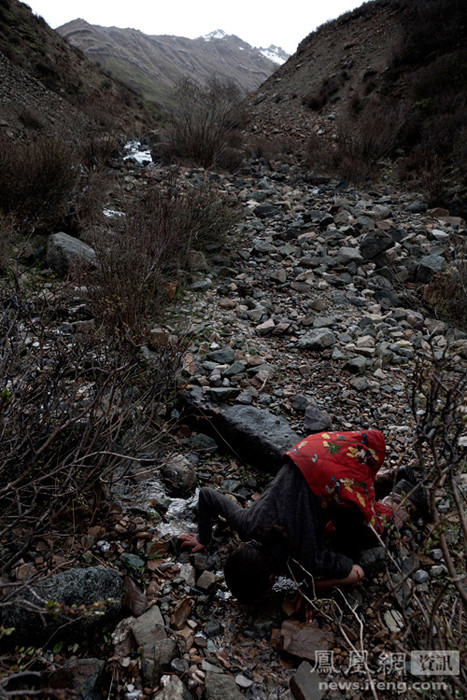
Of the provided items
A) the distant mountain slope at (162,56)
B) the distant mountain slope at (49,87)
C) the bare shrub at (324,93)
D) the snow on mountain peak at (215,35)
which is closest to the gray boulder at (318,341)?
the distant mountain slope at (49,87)

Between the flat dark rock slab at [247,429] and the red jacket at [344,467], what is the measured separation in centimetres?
44

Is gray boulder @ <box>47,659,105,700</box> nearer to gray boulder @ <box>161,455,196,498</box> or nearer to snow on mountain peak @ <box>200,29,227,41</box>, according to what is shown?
gray boulder @ <box>161,455,196,498</box>

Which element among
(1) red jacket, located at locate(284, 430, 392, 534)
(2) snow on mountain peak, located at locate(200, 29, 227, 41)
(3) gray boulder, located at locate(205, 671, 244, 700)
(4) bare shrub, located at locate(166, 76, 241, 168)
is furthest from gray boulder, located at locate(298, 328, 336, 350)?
(2) snow on mountain peak, located at locate(200, 29, 227, 41)

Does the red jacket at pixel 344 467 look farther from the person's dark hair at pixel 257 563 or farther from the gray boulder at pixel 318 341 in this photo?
the gray boulder at pixel 318 341

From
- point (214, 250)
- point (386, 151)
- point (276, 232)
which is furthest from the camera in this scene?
point (386, 151)

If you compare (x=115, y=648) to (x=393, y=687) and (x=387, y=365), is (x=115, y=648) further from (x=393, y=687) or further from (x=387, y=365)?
(x=387, y=365)

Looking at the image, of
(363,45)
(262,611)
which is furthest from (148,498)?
(363,45)

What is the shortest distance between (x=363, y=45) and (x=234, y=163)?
27.3 feet

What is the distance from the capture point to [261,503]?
1.79 meters

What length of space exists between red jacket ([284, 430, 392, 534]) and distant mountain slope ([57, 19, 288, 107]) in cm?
3976

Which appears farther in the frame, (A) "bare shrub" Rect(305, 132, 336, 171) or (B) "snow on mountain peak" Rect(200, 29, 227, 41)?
(B) "snow on mountain peak" Rect(200, 29, 227, 41)

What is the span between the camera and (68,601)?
1401mm

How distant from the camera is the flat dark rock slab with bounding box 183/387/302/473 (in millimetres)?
2318

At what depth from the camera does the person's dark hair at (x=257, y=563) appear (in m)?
1.61
